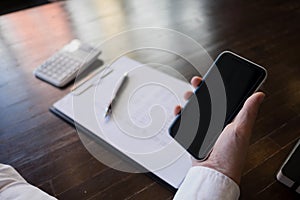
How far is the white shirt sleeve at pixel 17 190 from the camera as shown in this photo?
0.47 m

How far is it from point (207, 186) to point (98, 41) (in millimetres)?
534

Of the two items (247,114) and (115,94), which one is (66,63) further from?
(247,114)

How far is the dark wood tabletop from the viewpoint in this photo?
0.54 metres

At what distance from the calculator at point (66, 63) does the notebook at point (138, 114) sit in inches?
2.2

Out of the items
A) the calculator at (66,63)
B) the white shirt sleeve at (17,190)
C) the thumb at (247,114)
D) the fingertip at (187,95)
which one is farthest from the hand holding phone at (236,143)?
the calculator at (66,63)

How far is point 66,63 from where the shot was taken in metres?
0.75

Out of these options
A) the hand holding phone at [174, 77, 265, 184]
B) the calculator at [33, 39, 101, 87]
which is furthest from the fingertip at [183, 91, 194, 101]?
the calculator at [33, 39, 101, 87]

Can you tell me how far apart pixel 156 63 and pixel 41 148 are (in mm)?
338

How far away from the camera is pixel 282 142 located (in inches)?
23.1

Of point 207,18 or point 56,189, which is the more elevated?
point 207,18

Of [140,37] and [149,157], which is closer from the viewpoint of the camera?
[149,157]

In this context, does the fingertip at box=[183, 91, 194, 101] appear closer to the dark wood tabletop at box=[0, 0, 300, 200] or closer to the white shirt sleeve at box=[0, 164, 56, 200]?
the dark wood tabletop at box=[0, 0, 300, 200]

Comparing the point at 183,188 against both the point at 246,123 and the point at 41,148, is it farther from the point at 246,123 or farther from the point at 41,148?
the point at 41,148

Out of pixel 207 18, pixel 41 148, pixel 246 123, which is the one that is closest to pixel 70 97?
pixel 41 148
